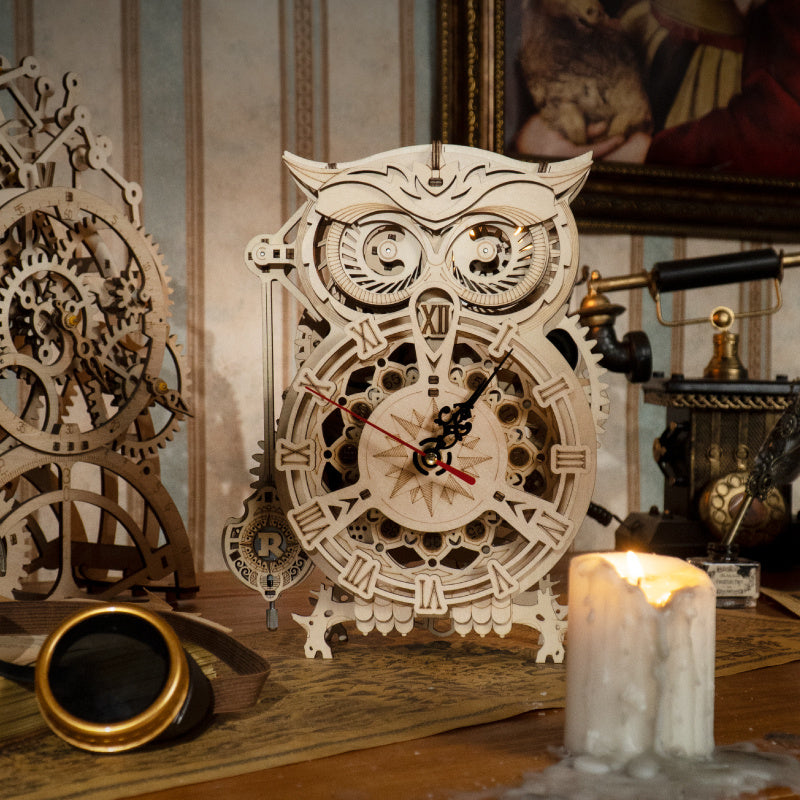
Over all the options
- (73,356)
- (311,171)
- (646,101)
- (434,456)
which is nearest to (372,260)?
(311,171)

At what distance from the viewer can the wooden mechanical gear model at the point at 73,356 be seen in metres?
1.02

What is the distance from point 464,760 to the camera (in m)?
0.66

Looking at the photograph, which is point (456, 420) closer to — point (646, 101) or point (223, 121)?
point (223, 121)

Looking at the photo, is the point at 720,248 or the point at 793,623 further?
the point at 720,248

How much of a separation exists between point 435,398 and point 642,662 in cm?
36

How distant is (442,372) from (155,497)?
40cm

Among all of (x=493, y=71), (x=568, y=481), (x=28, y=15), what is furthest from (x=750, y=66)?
(x=28, y=15)

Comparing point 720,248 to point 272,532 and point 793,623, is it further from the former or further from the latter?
point 272,532

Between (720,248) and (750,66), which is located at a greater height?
(750,66)

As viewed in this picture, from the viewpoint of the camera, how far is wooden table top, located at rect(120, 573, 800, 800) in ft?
2.00

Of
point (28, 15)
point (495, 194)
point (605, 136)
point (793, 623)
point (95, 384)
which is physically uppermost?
point (28, 15)

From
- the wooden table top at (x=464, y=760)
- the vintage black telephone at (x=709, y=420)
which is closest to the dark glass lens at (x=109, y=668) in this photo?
the wooden table top at (x=464, y=760)

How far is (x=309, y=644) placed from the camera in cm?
91

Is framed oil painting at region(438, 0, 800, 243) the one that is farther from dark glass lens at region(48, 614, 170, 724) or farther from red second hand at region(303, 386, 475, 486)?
dark glass lens at region(48, 614, 170, 724)
